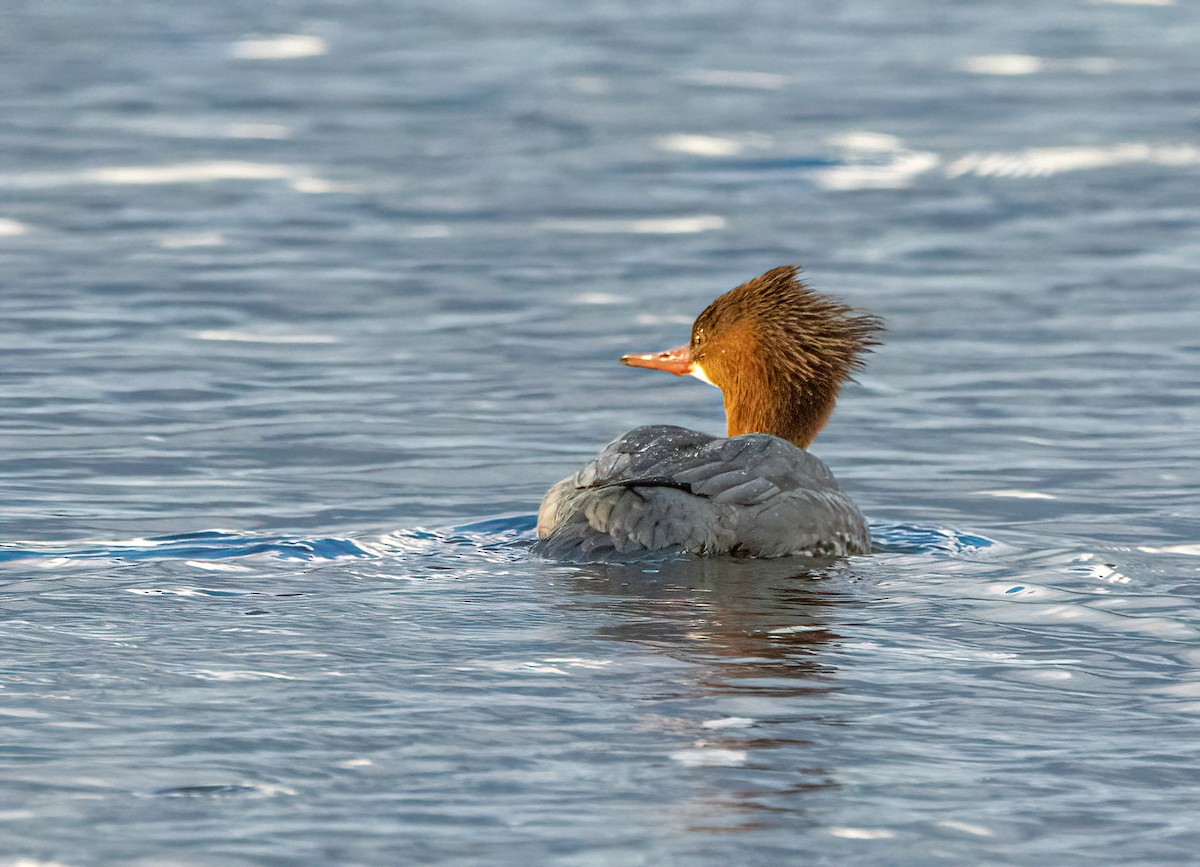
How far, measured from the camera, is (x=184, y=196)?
16250mm

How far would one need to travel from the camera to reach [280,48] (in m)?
23.2

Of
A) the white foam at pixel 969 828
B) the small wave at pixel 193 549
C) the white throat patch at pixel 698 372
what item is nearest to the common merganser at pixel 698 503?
the small wave at pixel 193 549

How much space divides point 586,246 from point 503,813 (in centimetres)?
1012

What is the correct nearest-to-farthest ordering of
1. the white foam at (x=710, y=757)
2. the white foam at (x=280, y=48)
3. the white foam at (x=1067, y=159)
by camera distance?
the white foam at (x=710, y=757)
the white foam at (x=1067, y=159)
the white foam at (x=280, y=48)

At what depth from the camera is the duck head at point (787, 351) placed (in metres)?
9.07

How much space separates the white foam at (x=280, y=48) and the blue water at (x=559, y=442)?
0.10m

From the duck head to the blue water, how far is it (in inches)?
20.3

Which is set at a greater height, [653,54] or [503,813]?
[653,54]

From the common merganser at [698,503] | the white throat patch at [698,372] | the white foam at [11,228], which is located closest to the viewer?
the common merganser at [698,503]

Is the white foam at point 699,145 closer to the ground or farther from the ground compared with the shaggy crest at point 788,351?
farther from the ground

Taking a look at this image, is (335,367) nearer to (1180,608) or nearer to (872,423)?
(872,423)

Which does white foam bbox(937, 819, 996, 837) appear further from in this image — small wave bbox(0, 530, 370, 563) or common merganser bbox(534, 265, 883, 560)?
small wave bbox(0, 530, 370, 563)

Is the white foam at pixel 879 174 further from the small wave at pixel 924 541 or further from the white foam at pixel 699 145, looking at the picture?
the small wave at pixel 924 541

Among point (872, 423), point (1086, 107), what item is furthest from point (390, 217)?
point (1086, 107)
